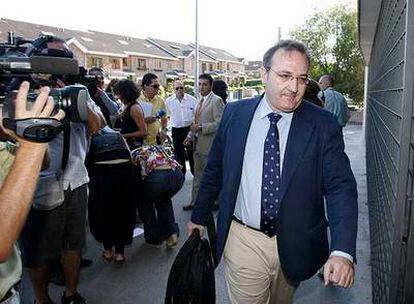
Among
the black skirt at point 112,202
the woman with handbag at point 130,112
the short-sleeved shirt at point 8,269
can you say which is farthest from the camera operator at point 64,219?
the woman with handbag at point 130,112

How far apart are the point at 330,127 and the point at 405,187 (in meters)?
0.50

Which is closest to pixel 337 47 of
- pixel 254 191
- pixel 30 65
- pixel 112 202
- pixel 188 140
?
pixel 188 140

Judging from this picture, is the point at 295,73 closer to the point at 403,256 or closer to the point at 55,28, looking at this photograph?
the point at 403,256

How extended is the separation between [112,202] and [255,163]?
7.21 feet

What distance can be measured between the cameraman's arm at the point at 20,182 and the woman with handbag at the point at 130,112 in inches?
131

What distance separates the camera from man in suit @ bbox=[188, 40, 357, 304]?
2217 millimetres

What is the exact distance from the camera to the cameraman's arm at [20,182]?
4.58 ft

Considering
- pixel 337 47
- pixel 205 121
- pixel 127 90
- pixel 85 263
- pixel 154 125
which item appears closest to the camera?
pixel 85 263

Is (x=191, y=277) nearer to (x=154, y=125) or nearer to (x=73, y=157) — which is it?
(x=73, y=157)

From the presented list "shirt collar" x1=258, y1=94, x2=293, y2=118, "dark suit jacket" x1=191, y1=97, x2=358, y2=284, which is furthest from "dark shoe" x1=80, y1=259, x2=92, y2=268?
"shirt collar" x1=258, y1=94, x2=293, y2=118

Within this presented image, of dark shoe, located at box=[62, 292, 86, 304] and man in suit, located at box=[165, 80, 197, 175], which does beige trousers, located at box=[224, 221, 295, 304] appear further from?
man in suit, located at box=[165, 80, 197, 175]

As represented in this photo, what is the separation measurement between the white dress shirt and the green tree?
21733 millimetres

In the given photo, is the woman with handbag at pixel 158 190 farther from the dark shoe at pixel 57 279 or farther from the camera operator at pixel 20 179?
the camera operator at pixel 20 179

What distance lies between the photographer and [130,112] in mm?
4922
